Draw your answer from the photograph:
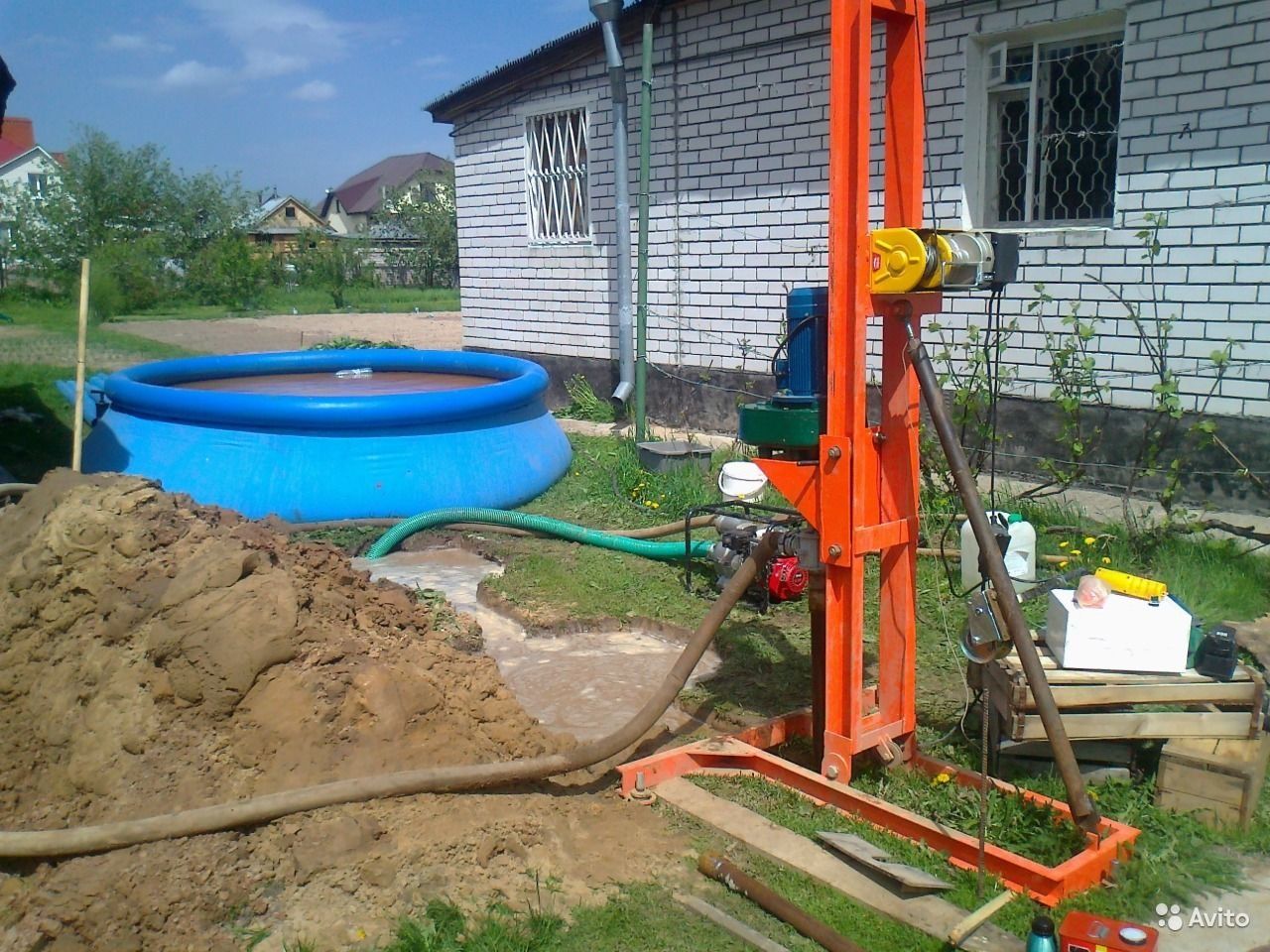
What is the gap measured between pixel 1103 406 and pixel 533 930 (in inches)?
225

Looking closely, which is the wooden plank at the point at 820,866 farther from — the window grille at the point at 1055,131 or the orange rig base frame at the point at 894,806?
the window grille at the point at 1055,131

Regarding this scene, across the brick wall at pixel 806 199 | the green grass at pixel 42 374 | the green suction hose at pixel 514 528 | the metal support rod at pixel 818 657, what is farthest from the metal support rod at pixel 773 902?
the green grass at pixel 42 374

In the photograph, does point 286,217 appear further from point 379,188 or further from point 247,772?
point 247,772

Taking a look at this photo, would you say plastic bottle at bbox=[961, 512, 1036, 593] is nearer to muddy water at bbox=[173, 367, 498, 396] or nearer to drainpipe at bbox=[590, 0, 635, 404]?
muddy water at bbox=[173, 367, 498, 396]

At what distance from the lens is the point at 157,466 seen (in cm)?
735

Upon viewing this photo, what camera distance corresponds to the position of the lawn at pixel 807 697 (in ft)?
9.57

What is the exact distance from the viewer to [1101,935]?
8.32 feet

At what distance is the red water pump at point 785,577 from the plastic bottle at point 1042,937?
2550 mm

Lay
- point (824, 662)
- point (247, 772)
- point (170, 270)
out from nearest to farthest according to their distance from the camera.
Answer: point (247, 772), point (824, 662), point (170, 270)

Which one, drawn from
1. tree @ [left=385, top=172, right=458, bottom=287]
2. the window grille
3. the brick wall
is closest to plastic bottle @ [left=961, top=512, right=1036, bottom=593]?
the brick wall

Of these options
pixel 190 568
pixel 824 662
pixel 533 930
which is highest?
pixel 190 568

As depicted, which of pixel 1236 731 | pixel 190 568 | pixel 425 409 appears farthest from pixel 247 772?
pixel 425 409

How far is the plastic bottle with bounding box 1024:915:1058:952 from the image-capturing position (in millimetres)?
2576

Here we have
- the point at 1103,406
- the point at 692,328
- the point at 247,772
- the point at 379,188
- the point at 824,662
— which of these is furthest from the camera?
the point at 379,188
